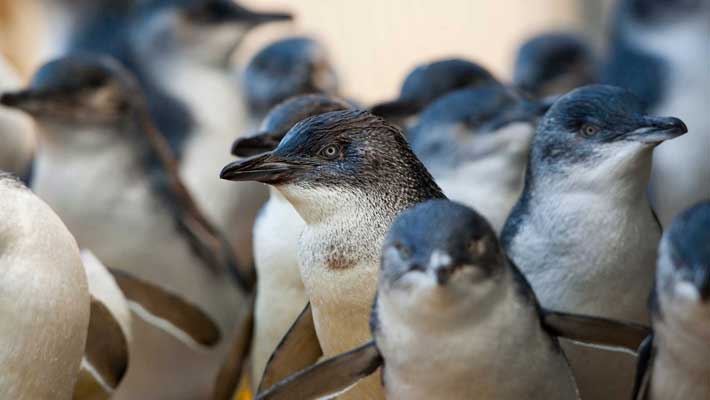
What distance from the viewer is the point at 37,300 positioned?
1.82 m

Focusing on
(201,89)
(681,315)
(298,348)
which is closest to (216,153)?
(201,89)

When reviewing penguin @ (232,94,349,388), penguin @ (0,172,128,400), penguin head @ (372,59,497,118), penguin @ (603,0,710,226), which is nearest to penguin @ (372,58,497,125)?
penguin head @ (372,59,497,118)

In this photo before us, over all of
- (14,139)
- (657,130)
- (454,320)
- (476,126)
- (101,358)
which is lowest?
(14,139)

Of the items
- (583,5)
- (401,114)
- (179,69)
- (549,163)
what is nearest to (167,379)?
(401,114)

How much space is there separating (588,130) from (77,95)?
51.0 inches

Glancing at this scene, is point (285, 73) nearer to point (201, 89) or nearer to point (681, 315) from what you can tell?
point (201, 89)

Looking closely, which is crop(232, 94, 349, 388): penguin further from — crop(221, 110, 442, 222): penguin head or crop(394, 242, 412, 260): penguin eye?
crop(394, 242, 412, 260): penguin eye

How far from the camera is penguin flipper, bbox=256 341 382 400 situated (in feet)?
5.44

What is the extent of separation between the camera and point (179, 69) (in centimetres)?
359

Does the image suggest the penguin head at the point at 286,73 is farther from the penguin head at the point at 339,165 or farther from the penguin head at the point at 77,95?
the penguin head at the point at 339,165

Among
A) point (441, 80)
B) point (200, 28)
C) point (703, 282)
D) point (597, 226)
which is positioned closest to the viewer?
point (703, 282)

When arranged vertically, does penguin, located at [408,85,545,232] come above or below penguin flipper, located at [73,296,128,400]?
above

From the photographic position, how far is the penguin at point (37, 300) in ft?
5.93

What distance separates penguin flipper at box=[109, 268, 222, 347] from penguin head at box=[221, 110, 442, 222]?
2.05 ft
